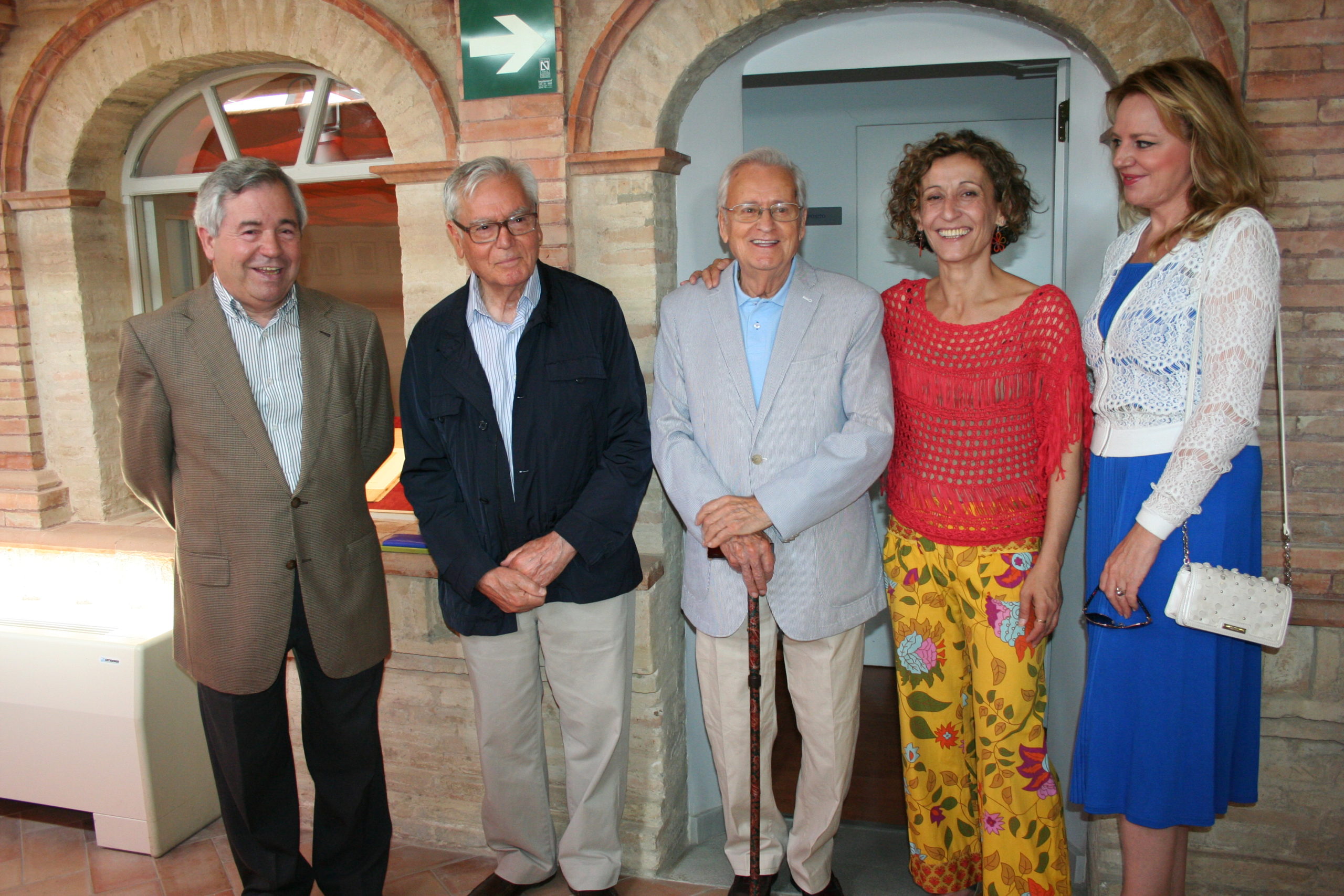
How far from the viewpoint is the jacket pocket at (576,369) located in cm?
257

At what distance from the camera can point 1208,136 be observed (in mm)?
2135

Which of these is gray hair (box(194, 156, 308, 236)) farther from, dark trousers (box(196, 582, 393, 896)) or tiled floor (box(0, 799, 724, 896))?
tiled floor (box(0, 799, 724, 896))

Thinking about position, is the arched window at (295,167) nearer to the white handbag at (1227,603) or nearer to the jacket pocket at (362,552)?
the jacket pocket at (362,552)

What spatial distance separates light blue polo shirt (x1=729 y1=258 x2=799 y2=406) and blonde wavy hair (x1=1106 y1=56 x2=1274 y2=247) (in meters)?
0.94

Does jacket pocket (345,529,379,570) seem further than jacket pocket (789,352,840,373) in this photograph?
Yes

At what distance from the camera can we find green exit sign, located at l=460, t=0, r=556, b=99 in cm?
298

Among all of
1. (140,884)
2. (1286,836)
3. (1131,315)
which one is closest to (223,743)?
(140,884)

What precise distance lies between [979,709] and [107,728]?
2.87 m

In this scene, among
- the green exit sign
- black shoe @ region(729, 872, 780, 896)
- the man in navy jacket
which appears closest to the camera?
the man in navy jacket

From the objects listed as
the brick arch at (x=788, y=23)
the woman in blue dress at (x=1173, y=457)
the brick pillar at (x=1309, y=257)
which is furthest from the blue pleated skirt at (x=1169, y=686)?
the brick arch at (x=788, y=23)

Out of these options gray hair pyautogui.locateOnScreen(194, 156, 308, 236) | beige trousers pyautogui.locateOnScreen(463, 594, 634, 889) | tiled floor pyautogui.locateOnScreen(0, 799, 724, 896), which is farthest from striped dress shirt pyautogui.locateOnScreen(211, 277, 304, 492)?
tiled floor pyautogui.locateOnScreen(0, 799, 724, 896)

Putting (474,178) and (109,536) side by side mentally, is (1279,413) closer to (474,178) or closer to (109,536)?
(474,178)

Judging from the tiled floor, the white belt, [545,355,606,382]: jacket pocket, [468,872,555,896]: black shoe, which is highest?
[545,355,606,382]: jacket pocket

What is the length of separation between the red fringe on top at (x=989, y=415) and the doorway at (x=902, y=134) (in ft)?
2.42
